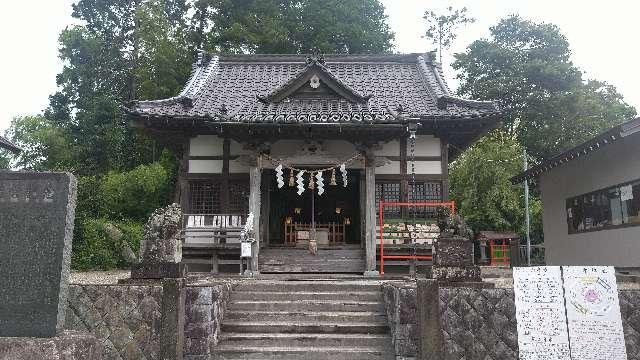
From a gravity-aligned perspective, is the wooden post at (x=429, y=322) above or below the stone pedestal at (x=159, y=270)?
below

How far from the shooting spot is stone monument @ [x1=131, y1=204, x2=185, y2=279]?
8070mm

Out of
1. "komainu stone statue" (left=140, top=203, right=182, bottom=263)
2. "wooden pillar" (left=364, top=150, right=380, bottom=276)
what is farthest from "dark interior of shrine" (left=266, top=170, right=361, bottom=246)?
"komainu stone statue" (left=140, top=203, right=182, bottom=263)

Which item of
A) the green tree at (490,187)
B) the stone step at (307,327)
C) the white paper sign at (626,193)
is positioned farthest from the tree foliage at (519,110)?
the stone step at (307,327)

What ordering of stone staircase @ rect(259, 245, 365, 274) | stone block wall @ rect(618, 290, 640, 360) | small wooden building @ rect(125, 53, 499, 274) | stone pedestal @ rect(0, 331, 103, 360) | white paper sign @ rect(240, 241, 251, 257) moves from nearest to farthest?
stone pedestal @ rect(0, 331, 103, 360) → stone block wall @ rect(618, 290, 640, 360) → white paper sign @ rect(240, 241, 251, 257) → small wooden building @ rect(125, 53, 499, 274) → stone staircase @ rect(259, 245, 365, 274)

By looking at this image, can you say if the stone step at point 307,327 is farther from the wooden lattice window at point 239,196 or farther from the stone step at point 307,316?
the wooden lattice window at point 239,196

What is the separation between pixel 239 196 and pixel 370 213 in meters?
4.36

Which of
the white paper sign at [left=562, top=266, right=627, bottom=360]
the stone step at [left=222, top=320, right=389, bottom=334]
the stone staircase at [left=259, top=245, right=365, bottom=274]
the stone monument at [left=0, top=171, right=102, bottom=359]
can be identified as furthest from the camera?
the stone staircase at [left=259, top=245, right=365, bottom=274]

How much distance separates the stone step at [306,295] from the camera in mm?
10023

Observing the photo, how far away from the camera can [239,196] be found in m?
16.2

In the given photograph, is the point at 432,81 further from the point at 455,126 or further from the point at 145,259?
the point at 145,259

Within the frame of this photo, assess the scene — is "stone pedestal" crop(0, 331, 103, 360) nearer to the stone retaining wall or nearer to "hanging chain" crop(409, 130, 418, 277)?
the stone retaining wall

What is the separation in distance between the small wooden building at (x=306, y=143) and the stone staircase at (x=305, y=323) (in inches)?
173

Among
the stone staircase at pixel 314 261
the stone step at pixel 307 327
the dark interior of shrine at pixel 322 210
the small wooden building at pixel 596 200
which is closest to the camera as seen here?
the stone step at pixel 307 327

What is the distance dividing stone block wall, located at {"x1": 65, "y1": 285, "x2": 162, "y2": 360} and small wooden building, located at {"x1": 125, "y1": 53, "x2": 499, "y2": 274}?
699 cm
